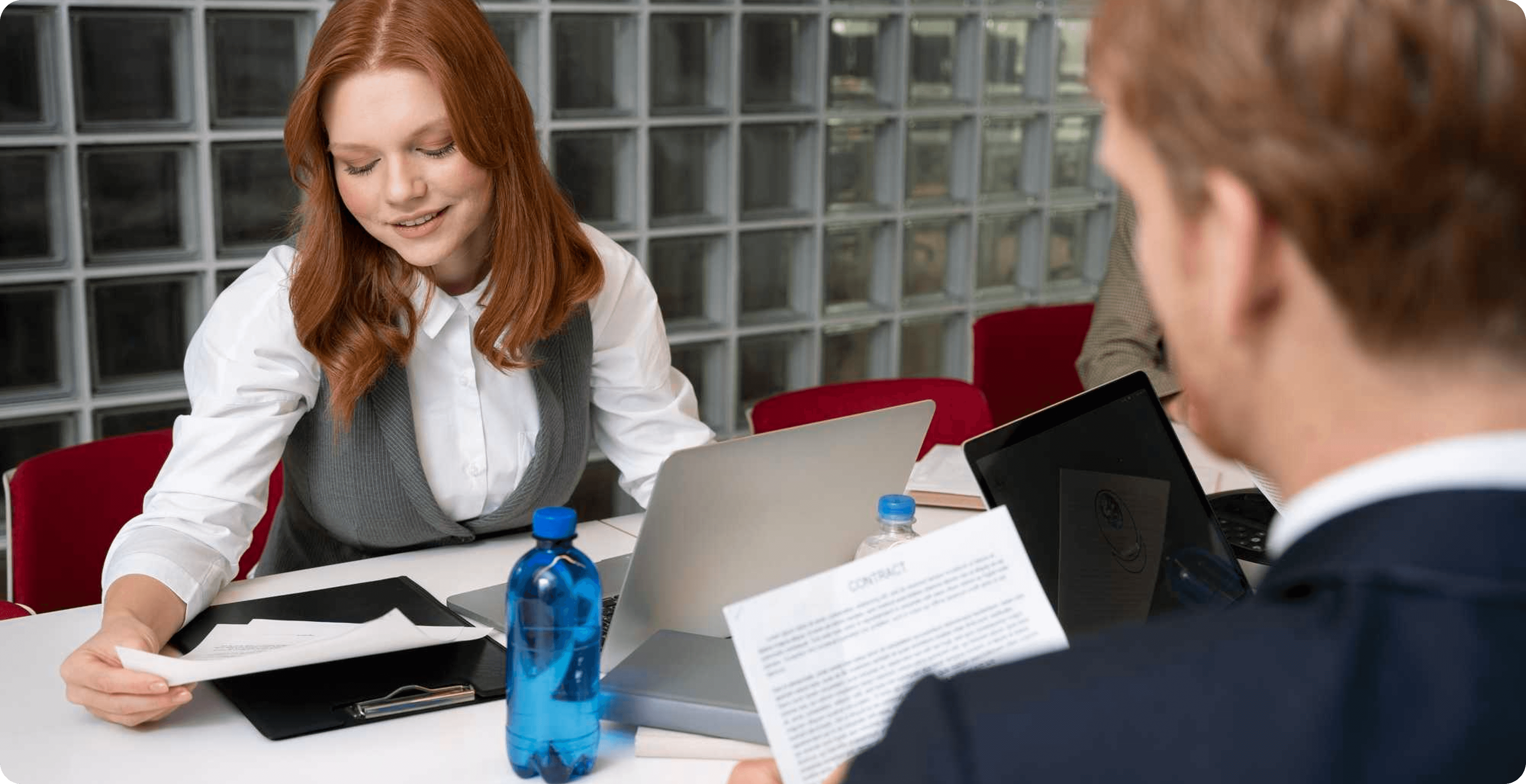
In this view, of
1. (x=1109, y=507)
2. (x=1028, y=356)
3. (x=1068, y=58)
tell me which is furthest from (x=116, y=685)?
(x=1068, y=58)

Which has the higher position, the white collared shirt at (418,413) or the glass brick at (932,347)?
the white collared shirt at (418,413)

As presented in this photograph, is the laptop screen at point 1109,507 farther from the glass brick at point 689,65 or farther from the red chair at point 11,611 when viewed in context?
the glass brick at point 689,65

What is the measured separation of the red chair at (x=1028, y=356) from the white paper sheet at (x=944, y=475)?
72 centimetres

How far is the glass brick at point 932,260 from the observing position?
4.45m

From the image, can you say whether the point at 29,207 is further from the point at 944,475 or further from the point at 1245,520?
the point at 1245,520

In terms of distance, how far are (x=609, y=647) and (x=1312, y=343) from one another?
950mm

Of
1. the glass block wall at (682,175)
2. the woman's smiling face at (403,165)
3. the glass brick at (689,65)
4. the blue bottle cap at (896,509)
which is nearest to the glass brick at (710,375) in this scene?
the glass block wall at (682,175)

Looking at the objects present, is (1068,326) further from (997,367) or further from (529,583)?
(529,583)

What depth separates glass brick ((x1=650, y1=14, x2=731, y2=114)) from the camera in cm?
381

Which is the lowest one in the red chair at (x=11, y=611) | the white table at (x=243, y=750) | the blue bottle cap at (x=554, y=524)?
the red chair at (x=11, y=611)

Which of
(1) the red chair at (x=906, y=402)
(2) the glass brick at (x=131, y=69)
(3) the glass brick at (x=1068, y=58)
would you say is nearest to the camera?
(1) the red chair at (x=906, y=402)

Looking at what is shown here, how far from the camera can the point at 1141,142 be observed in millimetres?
638

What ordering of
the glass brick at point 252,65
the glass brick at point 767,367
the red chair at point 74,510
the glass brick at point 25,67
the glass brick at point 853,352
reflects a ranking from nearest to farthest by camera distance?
the red chair at point 74,510
the glass brick at point 25,67
the glass brick at point 252,65
the glass brick at point 767,367
the glass brick at point 853,352

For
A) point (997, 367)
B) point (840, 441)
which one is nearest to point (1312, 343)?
point (840, 441)
